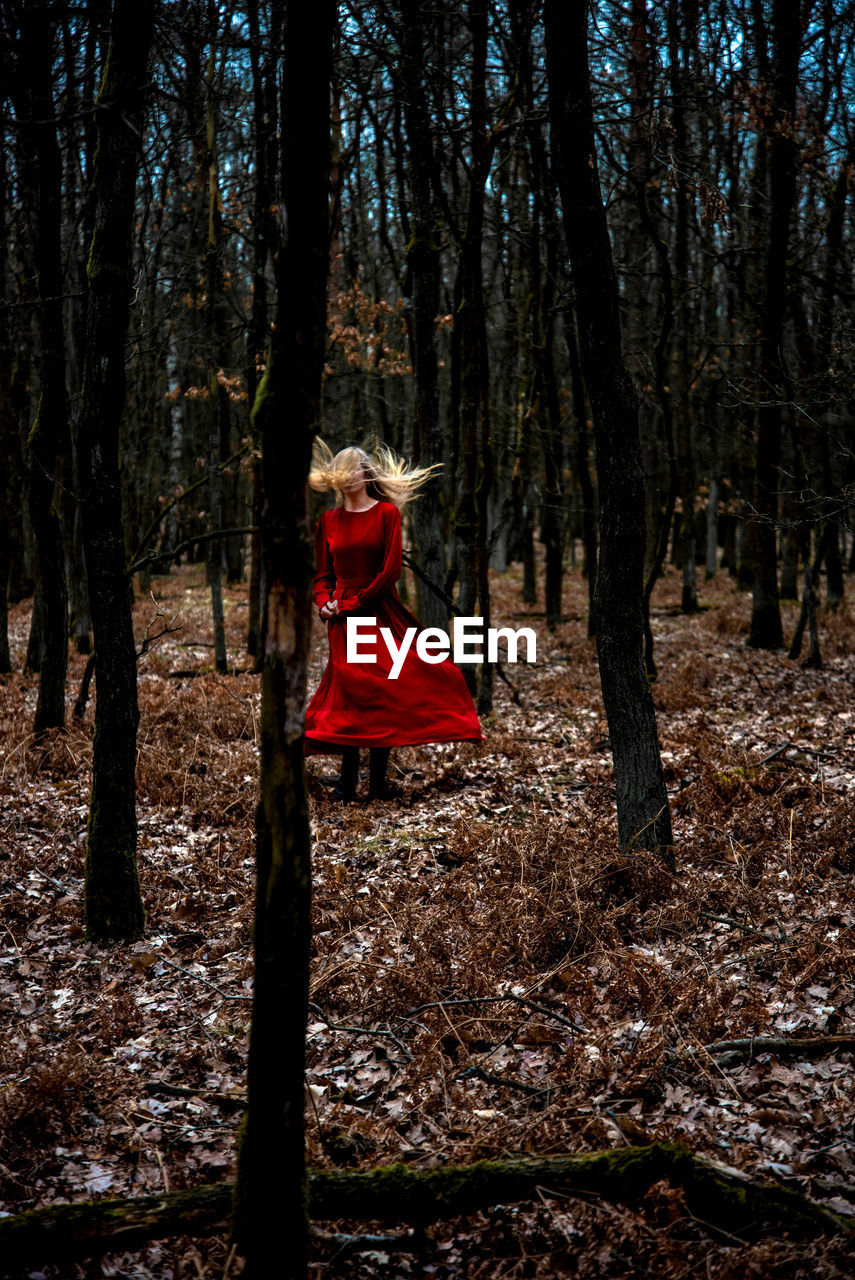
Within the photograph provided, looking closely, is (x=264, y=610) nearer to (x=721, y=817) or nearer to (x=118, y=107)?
(x=118, y=107)

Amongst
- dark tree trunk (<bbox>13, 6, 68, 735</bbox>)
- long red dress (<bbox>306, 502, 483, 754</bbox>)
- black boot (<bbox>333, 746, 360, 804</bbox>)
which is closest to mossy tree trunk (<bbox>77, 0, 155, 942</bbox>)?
long red dress (<bbox>306, 502, 483, 754</bbox>)

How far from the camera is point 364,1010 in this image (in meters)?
3.98

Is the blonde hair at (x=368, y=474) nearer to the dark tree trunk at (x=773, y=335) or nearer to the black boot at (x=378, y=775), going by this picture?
the black boot at (x=378, y=775)

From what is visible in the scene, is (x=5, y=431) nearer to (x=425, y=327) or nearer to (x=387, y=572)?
(x=425, y=327)

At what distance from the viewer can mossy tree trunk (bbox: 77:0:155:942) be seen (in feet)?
14.1

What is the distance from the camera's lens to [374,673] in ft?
20.9

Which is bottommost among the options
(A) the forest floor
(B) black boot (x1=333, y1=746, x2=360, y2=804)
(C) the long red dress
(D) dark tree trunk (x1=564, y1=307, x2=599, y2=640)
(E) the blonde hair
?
(A) the forest floor

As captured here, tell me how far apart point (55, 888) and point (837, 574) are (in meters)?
15.5

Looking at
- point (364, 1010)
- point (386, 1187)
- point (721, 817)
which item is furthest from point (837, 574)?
point (386, 1187)

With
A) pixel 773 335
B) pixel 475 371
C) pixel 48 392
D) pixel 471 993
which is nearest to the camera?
pixel 471 993

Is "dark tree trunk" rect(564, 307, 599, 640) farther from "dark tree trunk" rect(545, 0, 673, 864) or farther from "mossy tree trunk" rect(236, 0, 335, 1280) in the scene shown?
"mossy tree trunk" rect(236, 0, 335, 1280)

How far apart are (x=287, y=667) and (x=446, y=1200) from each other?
1614mm

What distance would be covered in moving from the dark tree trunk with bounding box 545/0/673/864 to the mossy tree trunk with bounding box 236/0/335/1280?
2.86 meters

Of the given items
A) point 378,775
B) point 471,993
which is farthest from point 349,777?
point 471,993
